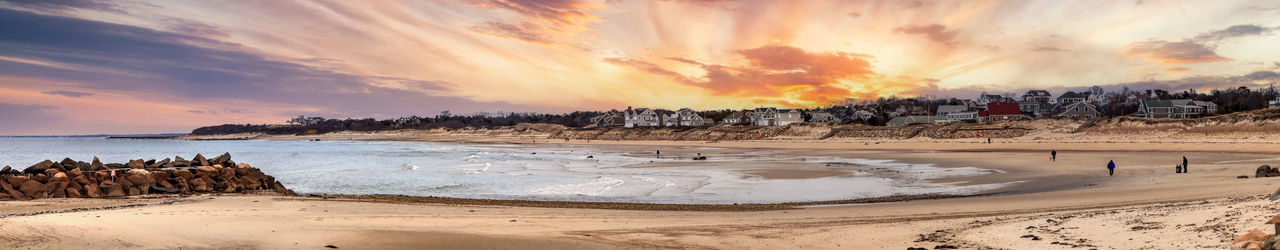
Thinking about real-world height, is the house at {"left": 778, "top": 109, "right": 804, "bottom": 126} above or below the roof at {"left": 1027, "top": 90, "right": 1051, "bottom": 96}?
below

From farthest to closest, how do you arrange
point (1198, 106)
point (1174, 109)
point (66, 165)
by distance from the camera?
point (1198, 106)
point (1174, 109)
point (66, 165)

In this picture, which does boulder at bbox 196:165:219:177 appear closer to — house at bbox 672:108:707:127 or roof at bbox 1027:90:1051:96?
house at bbox 672:108:707:127

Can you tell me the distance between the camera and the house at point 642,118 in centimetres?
15012

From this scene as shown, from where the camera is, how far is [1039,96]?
501ft

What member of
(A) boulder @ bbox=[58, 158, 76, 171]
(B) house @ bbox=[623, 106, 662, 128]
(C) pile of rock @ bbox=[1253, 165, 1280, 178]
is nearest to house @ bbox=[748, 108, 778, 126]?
(B) house @ bbox=[623, 106, 662, 128]

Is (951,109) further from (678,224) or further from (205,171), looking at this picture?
(205,171)

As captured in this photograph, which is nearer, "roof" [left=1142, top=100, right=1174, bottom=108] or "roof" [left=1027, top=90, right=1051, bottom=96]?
"roof" [left=1142, top=100, right=1174, bottom=108]

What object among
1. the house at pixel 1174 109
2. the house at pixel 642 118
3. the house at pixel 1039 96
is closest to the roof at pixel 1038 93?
the house at pixel 1039 96

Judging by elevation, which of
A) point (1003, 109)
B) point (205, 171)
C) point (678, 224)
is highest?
point (1003, 109)

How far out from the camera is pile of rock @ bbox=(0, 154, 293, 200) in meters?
18.0

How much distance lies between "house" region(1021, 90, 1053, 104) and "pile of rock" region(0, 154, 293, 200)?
16110 cm

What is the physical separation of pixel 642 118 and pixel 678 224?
5421 inches

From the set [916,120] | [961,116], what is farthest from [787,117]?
[961,116]

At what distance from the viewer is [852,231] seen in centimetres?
1059
